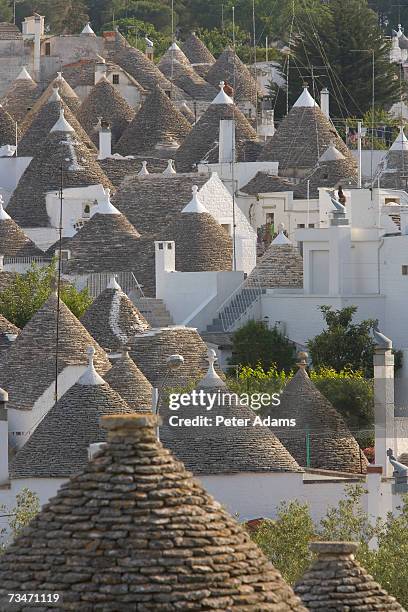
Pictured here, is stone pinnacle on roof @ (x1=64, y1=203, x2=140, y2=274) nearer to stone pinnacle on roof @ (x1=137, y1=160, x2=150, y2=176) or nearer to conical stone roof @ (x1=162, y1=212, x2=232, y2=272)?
conical stone roof @ (x1=162, y1=212, x2=232, y2=272)

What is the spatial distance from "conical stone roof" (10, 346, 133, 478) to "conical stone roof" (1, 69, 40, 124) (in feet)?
130

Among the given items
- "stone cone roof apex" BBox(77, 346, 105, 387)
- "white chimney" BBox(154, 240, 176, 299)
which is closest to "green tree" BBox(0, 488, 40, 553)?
"stone cone roof apex" BBox(77, 346, 105, 387)

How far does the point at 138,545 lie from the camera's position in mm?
15516

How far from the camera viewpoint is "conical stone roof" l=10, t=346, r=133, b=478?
144ft

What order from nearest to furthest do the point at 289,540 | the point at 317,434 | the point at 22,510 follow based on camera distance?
the point at 289,540
the point at 22,510
the point at 317,434

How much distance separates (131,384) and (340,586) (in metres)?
30.0

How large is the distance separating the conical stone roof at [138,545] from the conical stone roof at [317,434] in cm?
3125

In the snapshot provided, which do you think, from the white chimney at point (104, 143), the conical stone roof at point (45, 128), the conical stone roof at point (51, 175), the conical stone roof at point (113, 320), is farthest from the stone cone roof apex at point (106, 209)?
the white chimney at point (104, 143)

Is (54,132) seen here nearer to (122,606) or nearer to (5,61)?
(5,61)

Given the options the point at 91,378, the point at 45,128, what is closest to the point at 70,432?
the point at 91,378

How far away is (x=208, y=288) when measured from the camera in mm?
62906

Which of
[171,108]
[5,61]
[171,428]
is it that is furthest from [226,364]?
[5,61]

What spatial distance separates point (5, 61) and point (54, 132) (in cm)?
2246

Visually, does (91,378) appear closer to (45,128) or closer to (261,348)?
(261,348)
